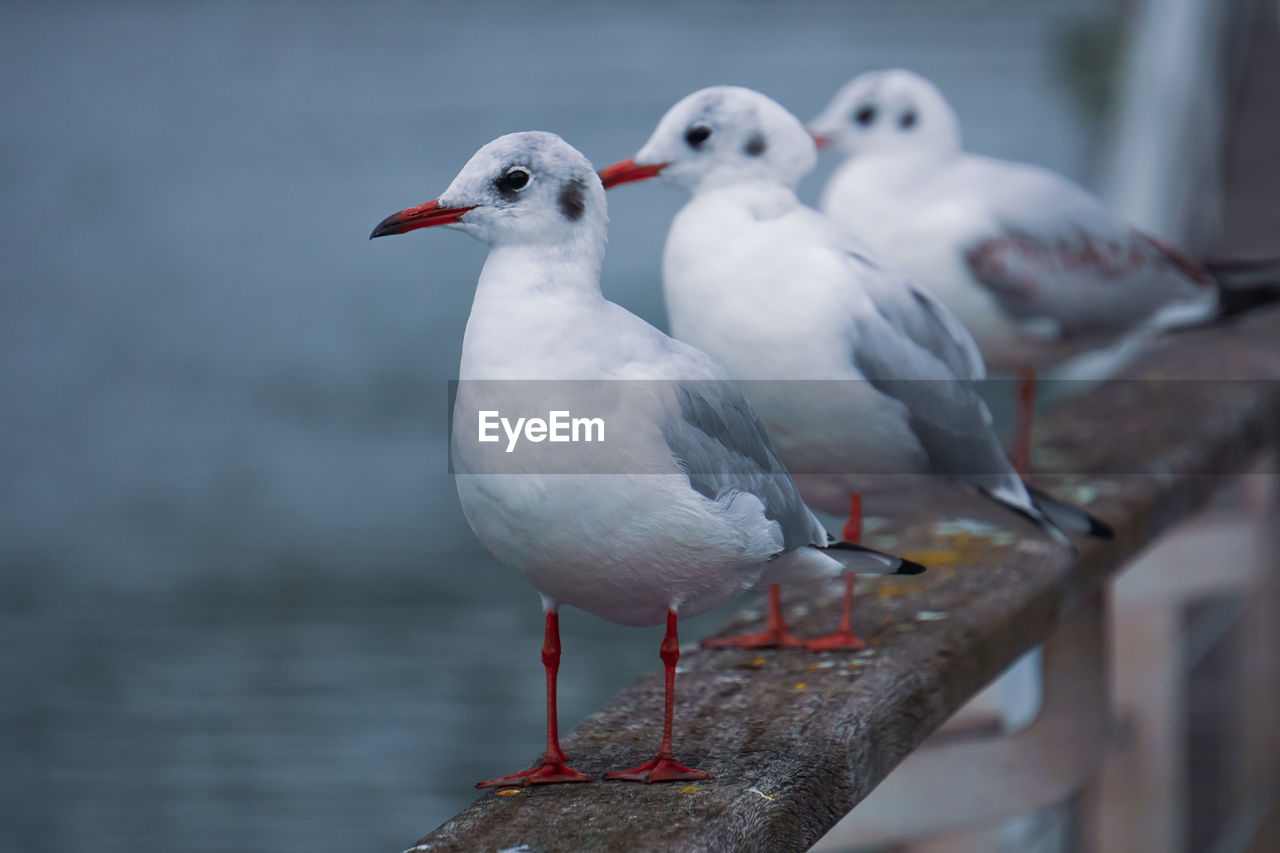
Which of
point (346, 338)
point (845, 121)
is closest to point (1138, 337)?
point (845, 121)

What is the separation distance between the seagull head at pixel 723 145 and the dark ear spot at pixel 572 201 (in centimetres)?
24

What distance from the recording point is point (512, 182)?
74 centimetres

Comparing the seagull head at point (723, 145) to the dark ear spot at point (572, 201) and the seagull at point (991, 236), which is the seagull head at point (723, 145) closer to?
the dark ear spot at point (572, 201)

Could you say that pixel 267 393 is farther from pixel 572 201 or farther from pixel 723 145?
pixel 572 201

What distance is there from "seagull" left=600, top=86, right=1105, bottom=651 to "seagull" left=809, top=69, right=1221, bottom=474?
1.36ft

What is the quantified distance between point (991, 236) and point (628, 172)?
673 mm

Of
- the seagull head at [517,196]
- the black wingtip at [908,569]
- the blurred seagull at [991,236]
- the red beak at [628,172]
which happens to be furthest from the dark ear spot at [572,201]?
the blurred seagull at [991,236]

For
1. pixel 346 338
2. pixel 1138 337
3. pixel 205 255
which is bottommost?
pixel 346 338

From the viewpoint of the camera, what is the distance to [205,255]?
5.23m

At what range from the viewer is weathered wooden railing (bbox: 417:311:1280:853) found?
837 mm

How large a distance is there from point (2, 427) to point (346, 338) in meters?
1.32

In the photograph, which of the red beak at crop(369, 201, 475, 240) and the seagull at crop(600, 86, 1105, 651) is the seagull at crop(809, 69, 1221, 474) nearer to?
the seagull at crop(600, 86, 1105, 651)

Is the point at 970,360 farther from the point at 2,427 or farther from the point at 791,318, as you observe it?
the point at 2,427

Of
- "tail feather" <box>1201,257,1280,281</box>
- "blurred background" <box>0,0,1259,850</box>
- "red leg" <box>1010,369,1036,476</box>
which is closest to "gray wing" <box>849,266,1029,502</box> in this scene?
"red leg" <box>1010,369,1036,476</box>
